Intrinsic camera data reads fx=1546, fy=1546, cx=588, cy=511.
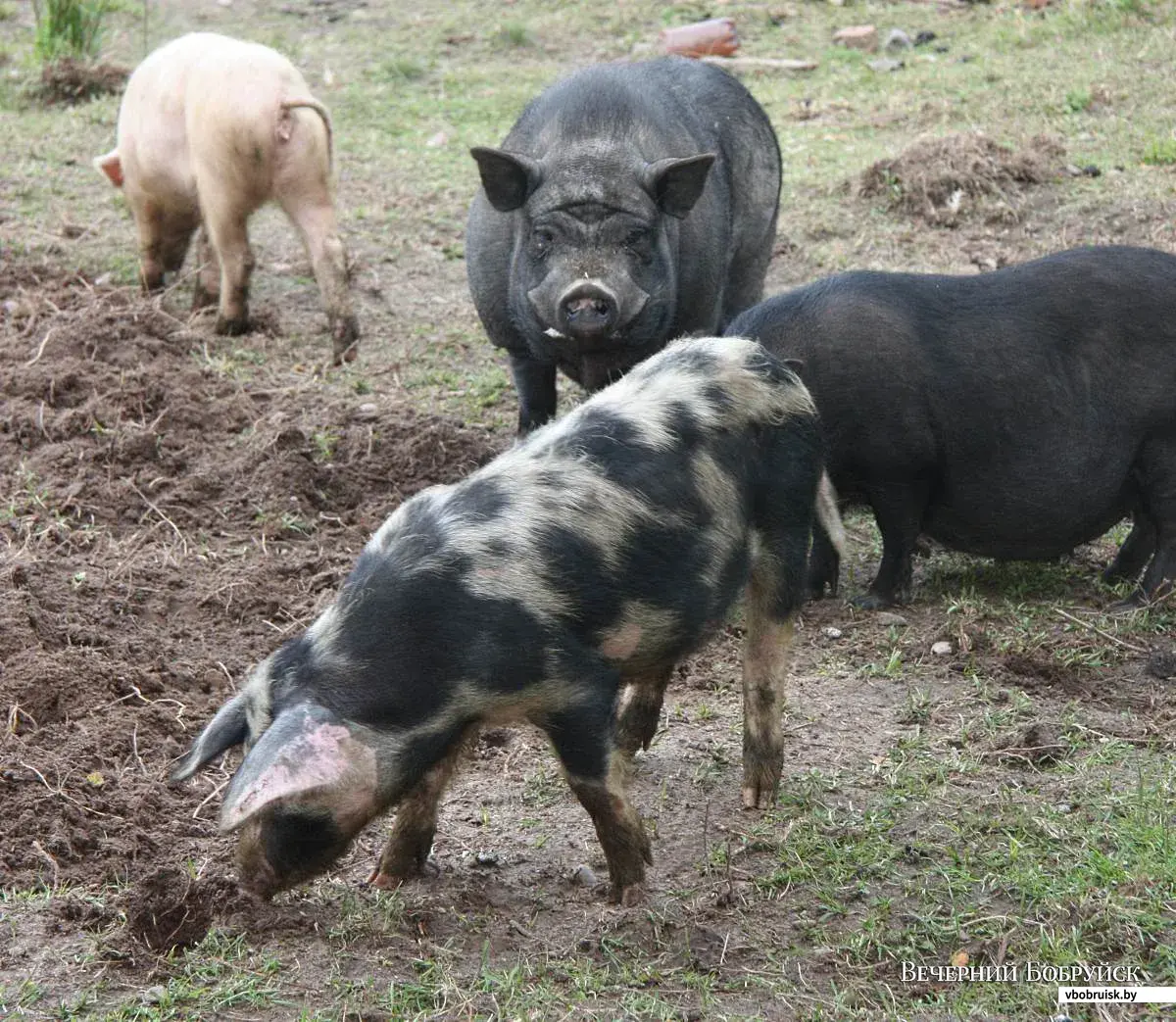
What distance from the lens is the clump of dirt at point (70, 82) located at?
442 inches

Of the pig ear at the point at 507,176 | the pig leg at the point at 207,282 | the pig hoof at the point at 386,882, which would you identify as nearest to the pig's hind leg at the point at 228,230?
the pig leg at the point at 207,282

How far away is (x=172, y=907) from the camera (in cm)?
358

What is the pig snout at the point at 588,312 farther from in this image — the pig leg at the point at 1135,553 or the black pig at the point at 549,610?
the pig leg at the point at 1135,553

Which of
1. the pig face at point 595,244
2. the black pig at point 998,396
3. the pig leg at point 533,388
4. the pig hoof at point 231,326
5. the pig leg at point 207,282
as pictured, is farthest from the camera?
the pig leg at point 207,282

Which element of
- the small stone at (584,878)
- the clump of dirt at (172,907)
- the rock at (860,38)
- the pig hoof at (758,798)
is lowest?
the rock at (860,38)

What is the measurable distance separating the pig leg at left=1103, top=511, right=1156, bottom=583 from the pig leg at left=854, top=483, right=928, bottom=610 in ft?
2.52

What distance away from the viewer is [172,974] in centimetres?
338

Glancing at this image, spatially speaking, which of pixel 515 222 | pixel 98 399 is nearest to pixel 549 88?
pixel 515 222

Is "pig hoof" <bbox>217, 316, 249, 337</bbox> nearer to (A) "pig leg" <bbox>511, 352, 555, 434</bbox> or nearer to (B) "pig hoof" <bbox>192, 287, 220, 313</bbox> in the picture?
(B) "pig hoof" <bbox>192, 287, 220, 313</bbox>

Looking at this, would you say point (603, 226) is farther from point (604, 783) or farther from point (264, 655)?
point (604, 783)

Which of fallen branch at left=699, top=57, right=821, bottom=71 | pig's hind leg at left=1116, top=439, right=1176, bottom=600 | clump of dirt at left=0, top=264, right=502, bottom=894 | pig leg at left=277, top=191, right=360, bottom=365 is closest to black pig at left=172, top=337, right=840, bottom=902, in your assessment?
clump of dirt at left=0, top=264, right=502, bottom=894

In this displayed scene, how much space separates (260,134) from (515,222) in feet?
6.07

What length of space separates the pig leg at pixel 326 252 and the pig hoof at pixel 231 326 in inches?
17.8

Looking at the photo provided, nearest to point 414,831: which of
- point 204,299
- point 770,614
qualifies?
point 770,614
